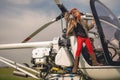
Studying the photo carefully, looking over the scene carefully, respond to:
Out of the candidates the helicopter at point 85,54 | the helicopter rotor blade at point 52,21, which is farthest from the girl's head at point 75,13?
the helicopter rotor blade at point 52,21

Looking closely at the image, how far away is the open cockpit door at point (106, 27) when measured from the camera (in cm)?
989

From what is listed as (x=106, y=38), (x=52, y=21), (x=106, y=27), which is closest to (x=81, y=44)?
(x=106, y=38)

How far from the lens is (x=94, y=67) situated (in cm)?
1001

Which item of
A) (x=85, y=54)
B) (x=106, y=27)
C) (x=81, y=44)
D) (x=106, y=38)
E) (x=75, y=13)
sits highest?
(x=75, y=13)

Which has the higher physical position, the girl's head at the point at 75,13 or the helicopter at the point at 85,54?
the girl's head at the point at 75,13

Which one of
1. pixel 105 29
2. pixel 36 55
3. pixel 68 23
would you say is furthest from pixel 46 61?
pixel 105 29

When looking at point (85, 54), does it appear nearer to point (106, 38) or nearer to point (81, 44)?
point (81, 44)

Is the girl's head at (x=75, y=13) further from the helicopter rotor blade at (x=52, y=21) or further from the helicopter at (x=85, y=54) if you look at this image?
the helicopter rotor blade at (x=52, y=21)

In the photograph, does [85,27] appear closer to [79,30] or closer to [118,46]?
[79,30]

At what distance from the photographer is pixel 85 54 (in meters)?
10.5

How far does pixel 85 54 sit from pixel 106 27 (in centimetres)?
107

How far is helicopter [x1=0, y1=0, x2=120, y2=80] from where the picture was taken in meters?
9.94

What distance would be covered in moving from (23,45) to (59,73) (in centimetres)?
217

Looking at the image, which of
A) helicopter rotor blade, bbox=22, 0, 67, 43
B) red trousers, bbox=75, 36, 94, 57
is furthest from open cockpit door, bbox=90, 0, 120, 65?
helicopter rotor blade, bbox=22, 0, 67, 43
